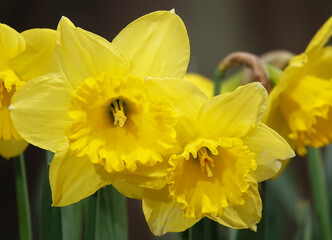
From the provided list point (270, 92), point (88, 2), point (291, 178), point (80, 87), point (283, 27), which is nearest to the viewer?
point (80, 87)

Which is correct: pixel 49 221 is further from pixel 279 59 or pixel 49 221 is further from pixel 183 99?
pixel 279 59

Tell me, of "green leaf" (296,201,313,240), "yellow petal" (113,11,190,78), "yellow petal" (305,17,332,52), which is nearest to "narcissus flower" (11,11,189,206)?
"yellow petal" (113,11,190,78)

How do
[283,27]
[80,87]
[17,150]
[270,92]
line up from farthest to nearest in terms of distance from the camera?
[283,27] → [270,92] → [17,150] → [80,87]

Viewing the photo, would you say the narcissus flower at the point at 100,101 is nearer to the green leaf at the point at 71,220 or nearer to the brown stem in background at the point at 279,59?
the green leaf at the point at 71,220

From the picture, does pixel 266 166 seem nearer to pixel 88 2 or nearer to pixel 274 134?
pixel 274 134

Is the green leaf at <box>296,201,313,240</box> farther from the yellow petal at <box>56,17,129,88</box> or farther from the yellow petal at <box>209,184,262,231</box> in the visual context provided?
the yellow petal at <box>56,17,129,88</box>

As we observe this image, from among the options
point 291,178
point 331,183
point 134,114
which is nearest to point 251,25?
point 291,178
